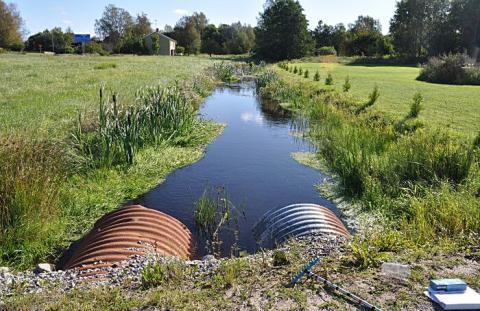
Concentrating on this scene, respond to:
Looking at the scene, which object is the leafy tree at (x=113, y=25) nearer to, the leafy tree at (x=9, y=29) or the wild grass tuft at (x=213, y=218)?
the leafy tree at (x=9, y=29)

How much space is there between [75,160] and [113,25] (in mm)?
100956

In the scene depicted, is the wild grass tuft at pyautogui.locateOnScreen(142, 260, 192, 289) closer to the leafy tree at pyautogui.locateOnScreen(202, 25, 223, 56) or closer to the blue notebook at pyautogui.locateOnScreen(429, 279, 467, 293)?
the blue notebook at pyautogui.locateOnScreen(429, 279, 467, 293)

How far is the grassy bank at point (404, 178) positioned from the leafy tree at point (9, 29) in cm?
7725

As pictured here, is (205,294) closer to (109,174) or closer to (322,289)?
(322,289)

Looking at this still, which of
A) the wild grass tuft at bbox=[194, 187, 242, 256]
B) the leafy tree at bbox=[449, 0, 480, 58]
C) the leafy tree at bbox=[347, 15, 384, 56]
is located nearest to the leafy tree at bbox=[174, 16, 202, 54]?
the leafy tree at bbox=[347, 15, 384, 56]

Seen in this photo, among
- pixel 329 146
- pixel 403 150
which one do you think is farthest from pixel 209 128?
pixel 403 150

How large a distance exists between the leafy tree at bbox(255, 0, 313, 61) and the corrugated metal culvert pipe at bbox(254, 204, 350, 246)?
61.2m

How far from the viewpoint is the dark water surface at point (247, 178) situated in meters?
8.92

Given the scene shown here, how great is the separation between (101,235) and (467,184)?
668 centimetres

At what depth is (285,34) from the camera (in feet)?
217

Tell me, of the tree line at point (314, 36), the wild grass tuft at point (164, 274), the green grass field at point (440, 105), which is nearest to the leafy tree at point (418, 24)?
the tree line at point (314, 36)

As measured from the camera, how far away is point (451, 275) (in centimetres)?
499

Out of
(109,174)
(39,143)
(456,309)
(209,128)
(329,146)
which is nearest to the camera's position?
(456,309)

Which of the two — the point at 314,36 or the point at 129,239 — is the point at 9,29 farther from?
the point at 129,239
